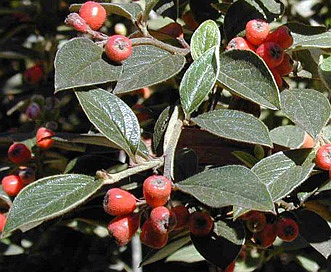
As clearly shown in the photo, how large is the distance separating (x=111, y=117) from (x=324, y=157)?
363mm

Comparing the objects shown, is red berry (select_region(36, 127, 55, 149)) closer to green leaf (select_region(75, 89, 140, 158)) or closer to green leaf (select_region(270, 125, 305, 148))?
green leaf (select_region(75, 89, 140, 158))

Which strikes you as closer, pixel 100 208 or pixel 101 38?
pixel 101 38

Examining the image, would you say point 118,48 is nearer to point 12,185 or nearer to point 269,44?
point 269,44

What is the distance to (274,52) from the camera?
1203mm

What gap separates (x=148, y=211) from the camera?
1183mm

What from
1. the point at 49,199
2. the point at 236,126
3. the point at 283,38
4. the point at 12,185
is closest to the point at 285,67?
the point at 283,38

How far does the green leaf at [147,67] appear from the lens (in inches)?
46.7

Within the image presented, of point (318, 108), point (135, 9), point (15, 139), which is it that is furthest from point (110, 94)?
point (15, 139)

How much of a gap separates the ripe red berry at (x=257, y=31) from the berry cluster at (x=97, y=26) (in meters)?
0.22


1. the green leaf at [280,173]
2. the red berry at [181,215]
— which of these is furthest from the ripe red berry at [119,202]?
the green leaf at [280,173]

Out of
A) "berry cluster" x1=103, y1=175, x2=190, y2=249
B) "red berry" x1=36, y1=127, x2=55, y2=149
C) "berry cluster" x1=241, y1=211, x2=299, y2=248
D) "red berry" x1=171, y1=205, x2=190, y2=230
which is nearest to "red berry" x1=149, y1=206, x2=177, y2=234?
"berry cluster" x1=103, y1=175, x2=190, y2=249

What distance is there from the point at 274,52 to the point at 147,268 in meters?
0.85

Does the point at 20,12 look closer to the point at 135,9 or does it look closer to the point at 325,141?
the point at 135,9

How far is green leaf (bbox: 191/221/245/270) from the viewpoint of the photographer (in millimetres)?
1212
